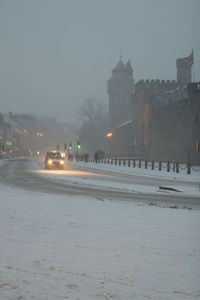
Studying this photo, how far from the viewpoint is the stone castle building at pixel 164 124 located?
39.6 m

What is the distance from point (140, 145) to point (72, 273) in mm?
61271

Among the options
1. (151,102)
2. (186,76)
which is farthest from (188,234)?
(186,76)

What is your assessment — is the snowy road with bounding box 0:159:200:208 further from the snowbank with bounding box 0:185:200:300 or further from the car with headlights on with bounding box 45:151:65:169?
the car with headlights on with bounding box 45:151:65:169

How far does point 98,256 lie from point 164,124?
4503 centimetres

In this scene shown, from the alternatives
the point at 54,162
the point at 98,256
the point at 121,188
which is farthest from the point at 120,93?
the point at 98,256

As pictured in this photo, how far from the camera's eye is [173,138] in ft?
147

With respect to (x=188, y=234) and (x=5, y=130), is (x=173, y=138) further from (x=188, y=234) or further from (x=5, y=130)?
(x=5, y=130)

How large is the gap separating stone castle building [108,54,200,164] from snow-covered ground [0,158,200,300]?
21.1 meters

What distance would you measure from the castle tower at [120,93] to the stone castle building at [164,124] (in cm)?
2972

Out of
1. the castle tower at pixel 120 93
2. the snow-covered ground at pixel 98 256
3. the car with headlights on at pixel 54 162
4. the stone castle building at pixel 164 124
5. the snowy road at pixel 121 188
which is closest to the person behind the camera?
the snow-covered ground at pixel 98 256

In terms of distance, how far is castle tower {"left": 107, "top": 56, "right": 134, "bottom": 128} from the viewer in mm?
114562

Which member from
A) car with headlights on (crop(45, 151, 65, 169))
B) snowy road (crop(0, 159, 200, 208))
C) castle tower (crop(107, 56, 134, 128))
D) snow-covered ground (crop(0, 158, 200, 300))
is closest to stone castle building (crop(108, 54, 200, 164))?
snowy road (crop(0, 159, 200, 208))

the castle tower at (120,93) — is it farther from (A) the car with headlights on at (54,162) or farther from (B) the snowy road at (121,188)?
(B) the snowy road at (121,188)

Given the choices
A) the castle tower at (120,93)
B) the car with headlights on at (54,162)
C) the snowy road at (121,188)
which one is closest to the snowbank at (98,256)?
the snowy road at (121,188)
